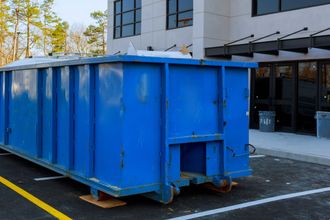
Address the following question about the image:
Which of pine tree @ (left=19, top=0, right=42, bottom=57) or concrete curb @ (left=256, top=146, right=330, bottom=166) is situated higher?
pine tree @ (left=19, top=0, right=42, bottom=57)

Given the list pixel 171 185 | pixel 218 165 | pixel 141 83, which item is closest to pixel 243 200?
pixel 218 165

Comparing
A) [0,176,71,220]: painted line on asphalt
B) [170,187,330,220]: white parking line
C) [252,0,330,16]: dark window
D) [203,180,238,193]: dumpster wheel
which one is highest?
[252,0,330,16]: dark window

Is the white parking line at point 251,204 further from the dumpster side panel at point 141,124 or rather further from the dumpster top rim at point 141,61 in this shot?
the dumpster top rim at point 141,61

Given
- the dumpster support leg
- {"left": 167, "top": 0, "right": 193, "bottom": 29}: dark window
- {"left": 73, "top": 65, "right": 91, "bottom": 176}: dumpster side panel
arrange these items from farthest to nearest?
{"left": 167, "top": 0, "right": 193, "bottom": 29}: dark window < {"left": 73, "top": 65, "right": 91, "bottom": 176}: dumpster side panel < the dumpster support leg

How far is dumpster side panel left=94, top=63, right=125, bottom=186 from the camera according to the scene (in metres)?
5.27

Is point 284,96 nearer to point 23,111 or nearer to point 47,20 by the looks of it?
point 23,111

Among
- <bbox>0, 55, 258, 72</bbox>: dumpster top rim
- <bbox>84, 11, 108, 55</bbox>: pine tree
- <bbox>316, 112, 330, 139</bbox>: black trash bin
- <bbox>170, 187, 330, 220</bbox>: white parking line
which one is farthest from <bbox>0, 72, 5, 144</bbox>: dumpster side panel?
<bbox>84, 11, 108, 55</bbox>: pine tree

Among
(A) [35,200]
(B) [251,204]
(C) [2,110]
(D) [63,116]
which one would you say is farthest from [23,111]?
(B) [251,204]

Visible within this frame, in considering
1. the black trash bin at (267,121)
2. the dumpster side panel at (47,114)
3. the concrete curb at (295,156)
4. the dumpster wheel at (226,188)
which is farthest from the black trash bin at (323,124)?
the dumpster side panel at (47,114)

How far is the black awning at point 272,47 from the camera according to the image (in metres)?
11.7

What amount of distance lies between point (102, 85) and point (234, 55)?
10.7 meters

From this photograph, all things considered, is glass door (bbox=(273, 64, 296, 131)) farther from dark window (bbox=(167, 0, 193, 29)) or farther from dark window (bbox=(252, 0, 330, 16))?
dark window (bbox=(167, 0, 193, 29))

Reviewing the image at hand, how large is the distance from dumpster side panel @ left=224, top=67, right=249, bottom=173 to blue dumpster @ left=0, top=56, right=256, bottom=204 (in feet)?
0.05

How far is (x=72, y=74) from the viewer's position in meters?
→ 6.29
